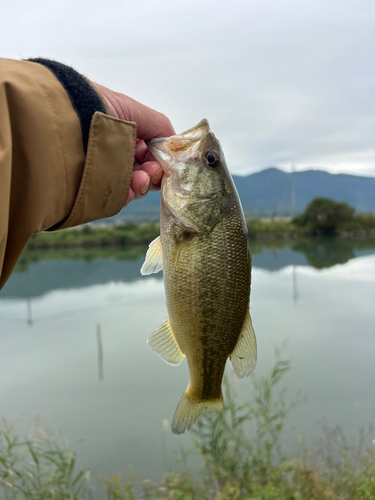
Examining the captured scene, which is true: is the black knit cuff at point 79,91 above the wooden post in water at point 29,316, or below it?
above

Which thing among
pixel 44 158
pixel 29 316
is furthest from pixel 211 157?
pixel 29 316

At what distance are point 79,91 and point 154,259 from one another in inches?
33.2

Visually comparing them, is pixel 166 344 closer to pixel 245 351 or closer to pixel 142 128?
pixel 245 351

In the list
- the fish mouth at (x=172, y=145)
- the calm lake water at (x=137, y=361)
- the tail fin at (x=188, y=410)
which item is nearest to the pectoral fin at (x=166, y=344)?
the tail fin at (x=188, y=410)

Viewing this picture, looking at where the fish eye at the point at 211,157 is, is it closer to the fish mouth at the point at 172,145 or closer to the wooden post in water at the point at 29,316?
the fish mouth at the point at 172,145

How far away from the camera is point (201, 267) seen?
65.2 inches

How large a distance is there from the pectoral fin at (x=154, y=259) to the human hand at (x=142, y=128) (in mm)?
→ 263

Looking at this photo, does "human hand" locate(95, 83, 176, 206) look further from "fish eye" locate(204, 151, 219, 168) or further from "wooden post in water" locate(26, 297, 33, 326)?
"wooden post in water" locate(26, 297, 33, 326)

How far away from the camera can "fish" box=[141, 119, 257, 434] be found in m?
1.66

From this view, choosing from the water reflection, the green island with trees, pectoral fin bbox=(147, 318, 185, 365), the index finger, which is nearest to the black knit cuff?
the index finger

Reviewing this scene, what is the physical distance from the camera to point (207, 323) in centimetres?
168

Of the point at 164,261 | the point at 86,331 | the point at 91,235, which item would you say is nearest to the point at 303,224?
the point at 91,235

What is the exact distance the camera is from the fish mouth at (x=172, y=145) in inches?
70.9

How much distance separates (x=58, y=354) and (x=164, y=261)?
13575 millimetres
